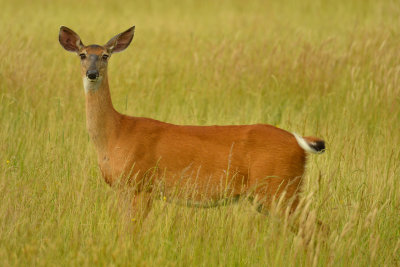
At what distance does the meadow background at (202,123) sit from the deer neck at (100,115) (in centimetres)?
31

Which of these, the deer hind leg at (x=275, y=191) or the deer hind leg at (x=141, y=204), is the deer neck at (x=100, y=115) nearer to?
the deer hind leg at (x=141, y=204)

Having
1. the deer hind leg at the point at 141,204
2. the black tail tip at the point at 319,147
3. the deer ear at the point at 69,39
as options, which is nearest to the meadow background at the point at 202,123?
the deer hind leg at the point at 141,204

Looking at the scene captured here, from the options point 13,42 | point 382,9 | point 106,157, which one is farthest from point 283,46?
point 382,9

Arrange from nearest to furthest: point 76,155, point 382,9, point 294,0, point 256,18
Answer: point 76,155, point 256,18, point 382,9, point 294,0

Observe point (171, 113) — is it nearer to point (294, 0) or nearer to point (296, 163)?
point (296, 163)

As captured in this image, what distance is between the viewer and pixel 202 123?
258 inches

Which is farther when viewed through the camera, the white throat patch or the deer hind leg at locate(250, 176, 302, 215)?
the white throat patch

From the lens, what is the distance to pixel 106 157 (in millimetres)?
4457

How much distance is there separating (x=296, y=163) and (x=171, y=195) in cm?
84

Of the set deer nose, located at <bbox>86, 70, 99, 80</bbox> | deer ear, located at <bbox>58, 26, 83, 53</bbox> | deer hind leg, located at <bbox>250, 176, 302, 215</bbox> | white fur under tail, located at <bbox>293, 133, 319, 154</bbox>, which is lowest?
deer hind leg, located at <bbox>250, 176, 302, 215</bbox>

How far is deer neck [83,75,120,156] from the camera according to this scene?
4551 mm

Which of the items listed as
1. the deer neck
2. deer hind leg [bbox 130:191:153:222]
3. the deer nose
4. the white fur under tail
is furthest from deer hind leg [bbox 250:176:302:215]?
the deer nose

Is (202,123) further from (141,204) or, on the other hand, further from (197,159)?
(141,204)

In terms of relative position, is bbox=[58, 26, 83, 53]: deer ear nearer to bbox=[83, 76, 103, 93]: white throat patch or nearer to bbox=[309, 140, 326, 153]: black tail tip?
bbox=[83, 76, 103, 93]: white throat patch
